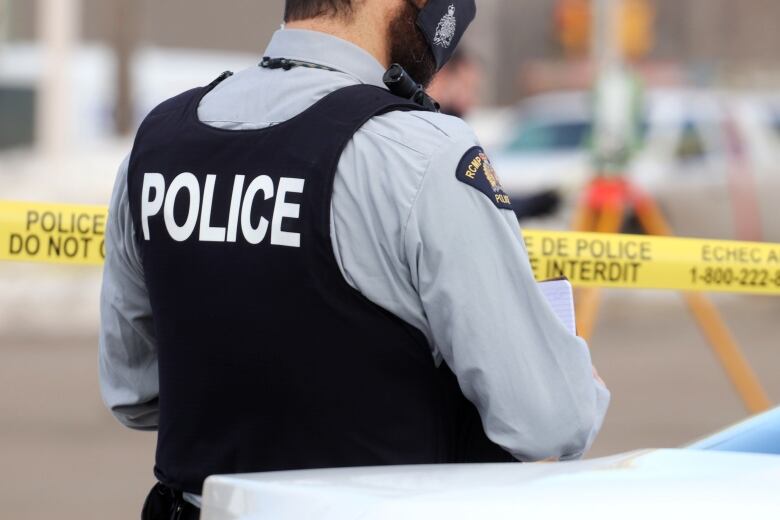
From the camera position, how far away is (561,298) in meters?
2.34

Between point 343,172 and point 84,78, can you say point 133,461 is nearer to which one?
point 343,172

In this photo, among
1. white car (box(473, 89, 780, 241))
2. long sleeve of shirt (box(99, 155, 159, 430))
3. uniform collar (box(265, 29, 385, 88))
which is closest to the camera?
uniform collar (box(265, 29, 385, 88))

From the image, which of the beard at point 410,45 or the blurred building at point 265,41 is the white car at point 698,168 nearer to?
the blurred building at point 265,41

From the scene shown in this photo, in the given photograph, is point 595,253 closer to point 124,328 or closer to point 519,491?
point 124,328

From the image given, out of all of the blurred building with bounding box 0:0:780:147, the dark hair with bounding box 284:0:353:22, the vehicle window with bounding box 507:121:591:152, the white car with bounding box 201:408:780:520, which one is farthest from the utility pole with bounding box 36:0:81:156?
the white car with bounding box 201:408:780:520

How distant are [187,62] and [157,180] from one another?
37.5 metres

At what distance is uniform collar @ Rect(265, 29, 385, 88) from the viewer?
7.47 feet

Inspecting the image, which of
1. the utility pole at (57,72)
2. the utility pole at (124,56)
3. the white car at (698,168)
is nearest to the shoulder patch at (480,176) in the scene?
the white car at (698,168)

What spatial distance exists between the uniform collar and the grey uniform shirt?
0.34ft

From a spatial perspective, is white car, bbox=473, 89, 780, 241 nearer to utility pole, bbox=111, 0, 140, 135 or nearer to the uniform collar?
utility pole, bbox=111, 0, 140, 135

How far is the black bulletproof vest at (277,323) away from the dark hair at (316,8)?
0.51ft

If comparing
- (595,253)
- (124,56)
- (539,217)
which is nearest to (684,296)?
(539,217)

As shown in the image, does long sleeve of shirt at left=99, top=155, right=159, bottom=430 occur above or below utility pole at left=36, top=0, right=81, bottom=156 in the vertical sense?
above

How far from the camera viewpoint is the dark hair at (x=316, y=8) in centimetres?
228
